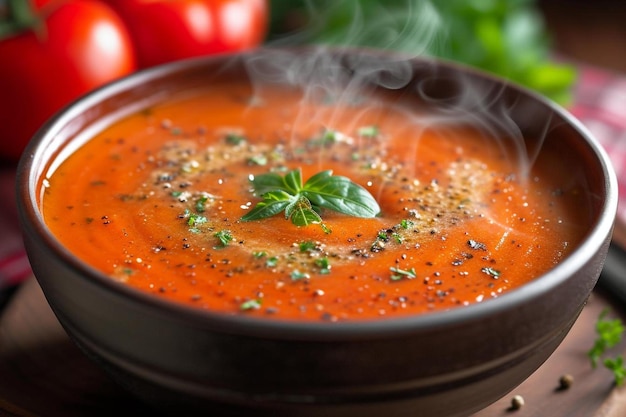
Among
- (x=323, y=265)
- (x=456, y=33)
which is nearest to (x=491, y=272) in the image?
(x=323, y=265)

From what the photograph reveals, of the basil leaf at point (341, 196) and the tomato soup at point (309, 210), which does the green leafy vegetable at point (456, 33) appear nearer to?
the tomato soup at point (309, 210)

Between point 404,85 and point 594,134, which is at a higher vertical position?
point 404,85

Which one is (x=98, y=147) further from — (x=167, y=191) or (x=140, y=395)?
(x=140, y=395)

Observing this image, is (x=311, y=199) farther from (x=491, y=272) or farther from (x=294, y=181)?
(x=491, y=272)

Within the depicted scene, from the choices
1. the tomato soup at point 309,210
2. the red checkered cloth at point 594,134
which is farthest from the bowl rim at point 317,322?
the red checkered cloth at point 594,134

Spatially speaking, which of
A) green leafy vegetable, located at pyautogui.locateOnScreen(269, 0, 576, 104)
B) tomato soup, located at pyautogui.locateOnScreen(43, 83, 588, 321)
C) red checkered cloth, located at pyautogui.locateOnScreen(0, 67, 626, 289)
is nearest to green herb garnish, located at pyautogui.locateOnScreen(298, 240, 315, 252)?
tomato soup, located at pyautogui.locateOnScreen(43, 83, 588, 321)

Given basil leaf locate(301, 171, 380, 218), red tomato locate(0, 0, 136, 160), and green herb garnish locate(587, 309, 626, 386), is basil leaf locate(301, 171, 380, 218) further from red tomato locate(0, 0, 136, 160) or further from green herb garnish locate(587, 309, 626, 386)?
red tomato locate(0, 0, 136, 160)

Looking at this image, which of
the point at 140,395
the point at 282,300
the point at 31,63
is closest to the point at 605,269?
the point at 282,300
